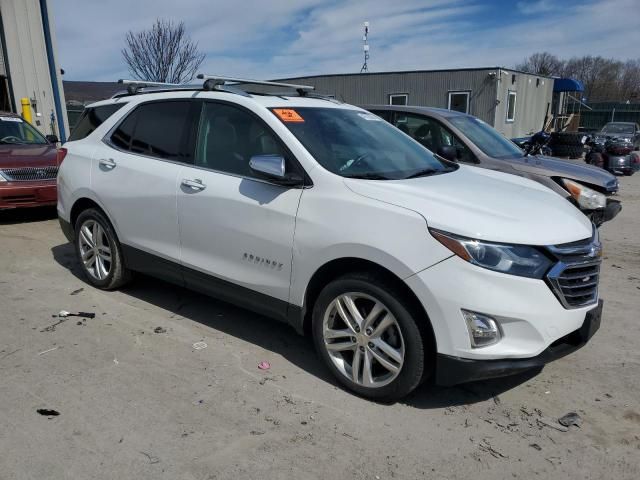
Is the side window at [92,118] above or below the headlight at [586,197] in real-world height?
above

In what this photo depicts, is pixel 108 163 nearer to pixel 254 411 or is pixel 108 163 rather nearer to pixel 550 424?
pixel 254 411

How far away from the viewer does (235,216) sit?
3.59 meters

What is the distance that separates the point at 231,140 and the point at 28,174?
5.48 metres

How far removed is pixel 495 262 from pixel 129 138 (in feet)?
10.8

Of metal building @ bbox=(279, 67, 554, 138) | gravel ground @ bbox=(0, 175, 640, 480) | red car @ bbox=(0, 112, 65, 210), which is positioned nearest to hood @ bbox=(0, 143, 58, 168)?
red car @ bbox=(0, 112, 65, 210)

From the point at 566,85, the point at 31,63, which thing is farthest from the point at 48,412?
the point at 566,85

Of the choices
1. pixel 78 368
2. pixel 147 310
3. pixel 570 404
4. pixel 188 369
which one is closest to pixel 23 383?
pixel 78 368

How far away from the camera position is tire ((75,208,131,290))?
4723mm

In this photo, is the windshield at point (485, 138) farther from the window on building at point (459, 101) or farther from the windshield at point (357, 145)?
the window on building at point (459, 101)

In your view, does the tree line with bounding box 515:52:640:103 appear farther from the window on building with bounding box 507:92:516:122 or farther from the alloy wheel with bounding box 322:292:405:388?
the alloy wheel with bounding box 322:292:405:388

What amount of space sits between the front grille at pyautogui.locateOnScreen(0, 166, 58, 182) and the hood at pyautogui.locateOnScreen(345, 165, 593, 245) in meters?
6.48

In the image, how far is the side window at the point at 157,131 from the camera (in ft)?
13.5

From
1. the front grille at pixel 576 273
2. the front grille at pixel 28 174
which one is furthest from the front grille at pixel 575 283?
the front grille at pixel 28 174

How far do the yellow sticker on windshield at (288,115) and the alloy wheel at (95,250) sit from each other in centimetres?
214
